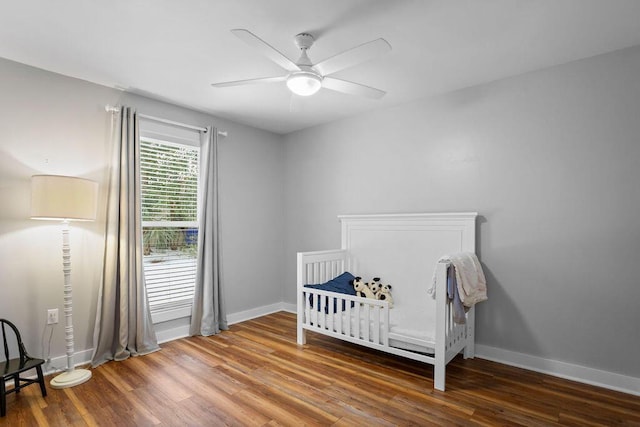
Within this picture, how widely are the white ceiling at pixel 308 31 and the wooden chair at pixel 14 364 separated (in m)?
1.94

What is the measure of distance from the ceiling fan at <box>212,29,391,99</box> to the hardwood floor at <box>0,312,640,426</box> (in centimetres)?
199

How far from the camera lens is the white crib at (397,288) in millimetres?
2426

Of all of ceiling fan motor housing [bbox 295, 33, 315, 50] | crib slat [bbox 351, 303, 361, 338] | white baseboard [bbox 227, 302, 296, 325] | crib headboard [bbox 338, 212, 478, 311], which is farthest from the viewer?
white baseboard [bbox 227, 302, 296, 325]

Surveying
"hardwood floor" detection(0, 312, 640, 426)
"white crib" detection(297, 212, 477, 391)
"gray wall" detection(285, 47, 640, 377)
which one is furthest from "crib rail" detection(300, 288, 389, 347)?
"gray wall" detection(285, 47, 640, 377)

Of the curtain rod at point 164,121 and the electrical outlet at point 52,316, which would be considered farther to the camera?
the curtain rod at point 164,121

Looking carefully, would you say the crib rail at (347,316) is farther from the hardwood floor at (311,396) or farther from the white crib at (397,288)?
the hardwood floor at (311,396)

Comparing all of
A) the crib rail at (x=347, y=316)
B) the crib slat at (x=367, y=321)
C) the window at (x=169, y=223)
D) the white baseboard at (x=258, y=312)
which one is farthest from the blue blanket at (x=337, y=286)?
the window at (x=169, y=223)

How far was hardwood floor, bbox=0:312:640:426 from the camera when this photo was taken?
1.96 meters

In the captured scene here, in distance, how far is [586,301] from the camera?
244cm

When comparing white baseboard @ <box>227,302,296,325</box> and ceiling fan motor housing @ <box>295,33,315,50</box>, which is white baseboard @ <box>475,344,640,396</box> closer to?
white baseboard @ <box>227,302,296,325</box>

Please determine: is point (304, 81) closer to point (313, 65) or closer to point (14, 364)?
point (313, 65)

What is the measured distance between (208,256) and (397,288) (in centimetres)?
196

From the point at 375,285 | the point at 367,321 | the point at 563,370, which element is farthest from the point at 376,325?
the point at 563,370

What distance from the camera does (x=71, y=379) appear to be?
7.85ft
